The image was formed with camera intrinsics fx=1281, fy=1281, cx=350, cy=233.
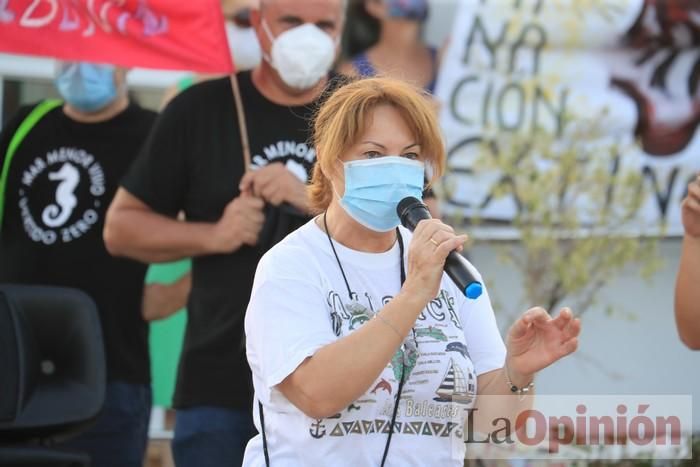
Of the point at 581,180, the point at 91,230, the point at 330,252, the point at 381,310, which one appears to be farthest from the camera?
the point at 581,180

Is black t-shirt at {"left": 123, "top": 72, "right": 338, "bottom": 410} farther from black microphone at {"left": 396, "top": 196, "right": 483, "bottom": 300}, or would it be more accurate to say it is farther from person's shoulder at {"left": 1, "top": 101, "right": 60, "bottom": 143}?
black microphone at {"left": 396, "top": 196, "right": 483, "bottom": 300}

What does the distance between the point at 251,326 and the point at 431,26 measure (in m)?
4.10

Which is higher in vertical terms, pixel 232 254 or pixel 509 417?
pixel 232 254

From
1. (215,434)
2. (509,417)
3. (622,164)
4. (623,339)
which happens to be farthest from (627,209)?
(509,417)

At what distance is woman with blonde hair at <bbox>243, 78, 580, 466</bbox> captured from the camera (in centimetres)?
264

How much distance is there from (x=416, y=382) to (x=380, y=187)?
434mm

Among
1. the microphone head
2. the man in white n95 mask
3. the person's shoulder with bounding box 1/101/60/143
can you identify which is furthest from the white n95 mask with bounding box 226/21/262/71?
the microphone head

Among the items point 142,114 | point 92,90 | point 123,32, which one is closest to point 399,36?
point 142,114

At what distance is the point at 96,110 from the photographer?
519 centimetres

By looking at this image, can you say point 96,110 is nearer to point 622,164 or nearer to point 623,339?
point 622,164

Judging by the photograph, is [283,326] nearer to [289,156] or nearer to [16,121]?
[289,156]

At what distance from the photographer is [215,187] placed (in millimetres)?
4180

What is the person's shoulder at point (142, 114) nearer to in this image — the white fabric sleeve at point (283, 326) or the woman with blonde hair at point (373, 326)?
the woman with blonde hair at point (373, 326)

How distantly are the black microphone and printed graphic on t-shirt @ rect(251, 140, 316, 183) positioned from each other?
1.37 metres
